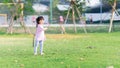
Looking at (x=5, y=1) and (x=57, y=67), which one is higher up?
(x=5, y=1)

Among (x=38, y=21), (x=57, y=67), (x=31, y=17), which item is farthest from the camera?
(x=31, y=17)

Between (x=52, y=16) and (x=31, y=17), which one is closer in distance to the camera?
(x=31, y=17)

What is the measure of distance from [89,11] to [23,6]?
1350cm

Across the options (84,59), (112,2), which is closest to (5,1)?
(112,2)

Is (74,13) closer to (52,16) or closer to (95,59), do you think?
(52,16)

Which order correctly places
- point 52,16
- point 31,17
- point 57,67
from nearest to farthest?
1. point 57,67
2. point 31,17
3. point 52,16

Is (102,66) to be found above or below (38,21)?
below

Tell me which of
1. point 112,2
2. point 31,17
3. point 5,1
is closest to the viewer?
point 5,1

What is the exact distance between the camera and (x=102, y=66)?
10.7m

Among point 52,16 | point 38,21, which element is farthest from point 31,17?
point 38,21

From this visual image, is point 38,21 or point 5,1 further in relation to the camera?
point 5,1

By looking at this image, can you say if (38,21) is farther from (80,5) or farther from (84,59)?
(80,5)

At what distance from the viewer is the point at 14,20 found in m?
28.6

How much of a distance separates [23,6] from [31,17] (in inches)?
295
